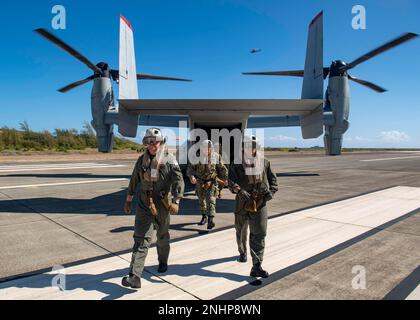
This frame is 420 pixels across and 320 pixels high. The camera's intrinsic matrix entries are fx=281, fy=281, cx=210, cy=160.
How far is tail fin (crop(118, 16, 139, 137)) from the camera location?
32.0 feet

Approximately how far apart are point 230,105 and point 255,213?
226 inches

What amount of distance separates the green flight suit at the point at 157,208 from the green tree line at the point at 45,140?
48783mm

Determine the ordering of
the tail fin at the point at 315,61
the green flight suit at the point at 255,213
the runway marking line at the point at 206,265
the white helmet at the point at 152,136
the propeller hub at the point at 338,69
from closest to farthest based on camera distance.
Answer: the runway marking line at the point at 206,265, the white helmet at the point at 152,136, the green flight suit at the point at 255,213, the tail fin at the point at 315,61, the propeller hub at the point at 338,69

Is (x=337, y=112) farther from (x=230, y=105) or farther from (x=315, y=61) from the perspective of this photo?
(x=230, y=105)

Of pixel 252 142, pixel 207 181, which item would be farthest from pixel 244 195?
pixel 207 181

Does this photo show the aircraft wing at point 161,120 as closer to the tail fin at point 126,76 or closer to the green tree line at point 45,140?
the tail fin at point 126,76

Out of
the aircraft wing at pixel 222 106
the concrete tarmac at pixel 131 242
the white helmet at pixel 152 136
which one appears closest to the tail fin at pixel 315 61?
the aircraft wing at pixel 222 106

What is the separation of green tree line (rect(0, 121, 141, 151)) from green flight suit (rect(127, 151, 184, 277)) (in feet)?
160

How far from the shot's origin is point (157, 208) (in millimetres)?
3990

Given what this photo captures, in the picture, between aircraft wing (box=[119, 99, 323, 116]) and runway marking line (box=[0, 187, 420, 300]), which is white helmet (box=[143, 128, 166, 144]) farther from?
aircraft wing (box=[119, 99, 323, 116])

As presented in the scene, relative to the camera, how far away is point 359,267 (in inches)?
172

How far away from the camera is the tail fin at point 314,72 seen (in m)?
10.5
